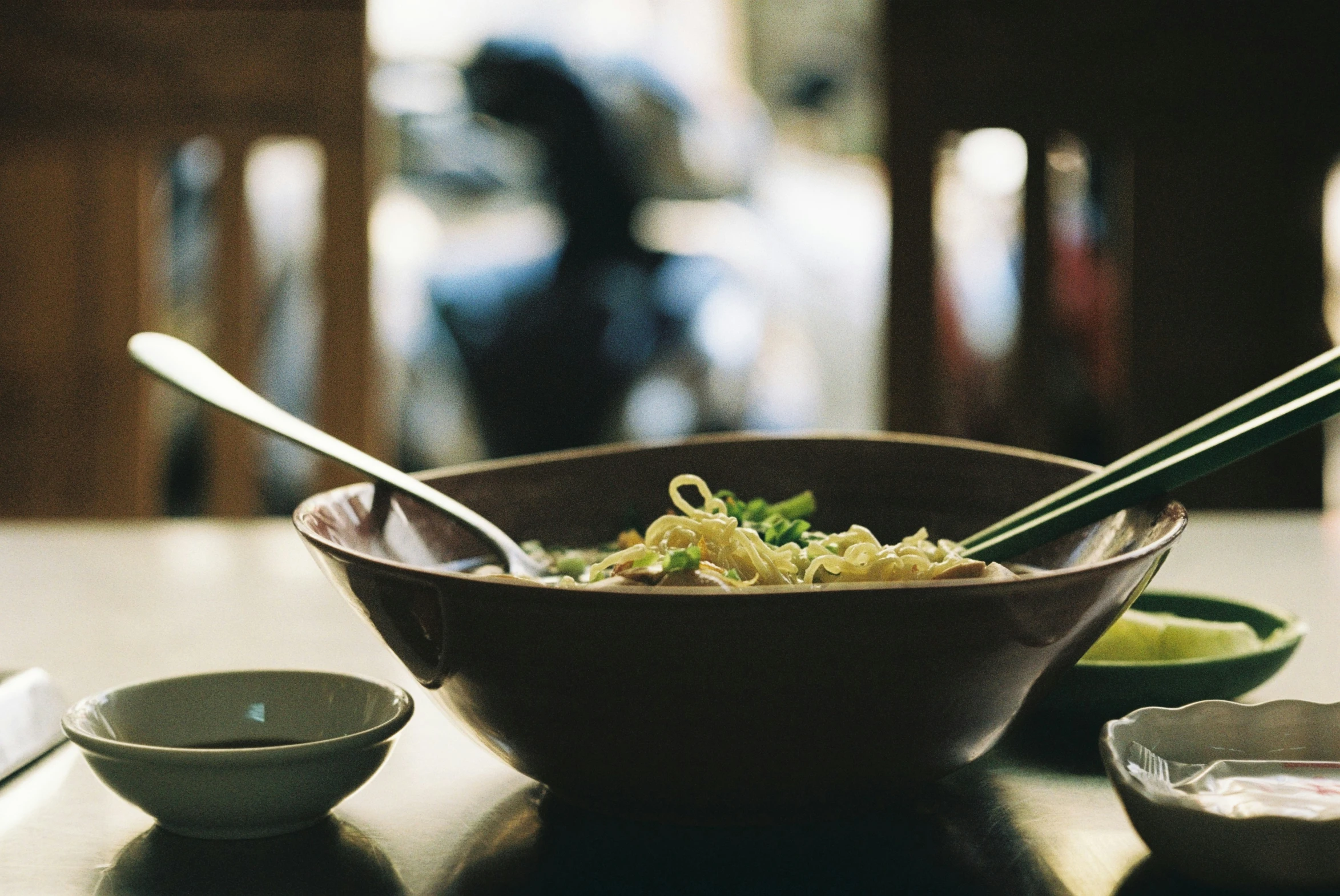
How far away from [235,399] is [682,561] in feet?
0.98

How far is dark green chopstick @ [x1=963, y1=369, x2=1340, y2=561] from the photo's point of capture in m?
0.63

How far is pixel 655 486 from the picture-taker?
0.97m

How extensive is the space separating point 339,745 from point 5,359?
3.22m

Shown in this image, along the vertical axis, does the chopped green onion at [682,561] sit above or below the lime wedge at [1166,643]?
above

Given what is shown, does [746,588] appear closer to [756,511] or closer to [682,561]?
[682,561]

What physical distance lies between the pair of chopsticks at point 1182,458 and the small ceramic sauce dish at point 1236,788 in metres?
0.12

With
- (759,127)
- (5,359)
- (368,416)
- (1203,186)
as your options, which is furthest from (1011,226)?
(5,359)

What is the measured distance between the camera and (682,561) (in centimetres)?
65

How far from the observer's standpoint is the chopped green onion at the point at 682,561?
2.12 feet

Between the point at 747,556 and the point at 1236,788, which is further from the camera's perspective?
the point at 747,556

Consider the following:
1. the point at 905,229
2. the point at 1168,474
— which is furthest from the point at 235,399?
the point at 905,229

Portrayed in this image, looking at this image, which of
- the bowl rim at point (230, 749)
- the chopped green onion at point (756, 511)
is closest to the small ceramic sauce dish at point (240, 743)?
the bowl rim at point (230, 749)

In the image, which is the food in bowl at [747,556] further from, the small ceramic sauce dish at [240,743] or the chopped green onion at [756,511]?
the small ceramic sauce dish at [240,743]

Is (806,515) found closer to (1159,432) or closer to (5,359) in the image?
(1159,432)
